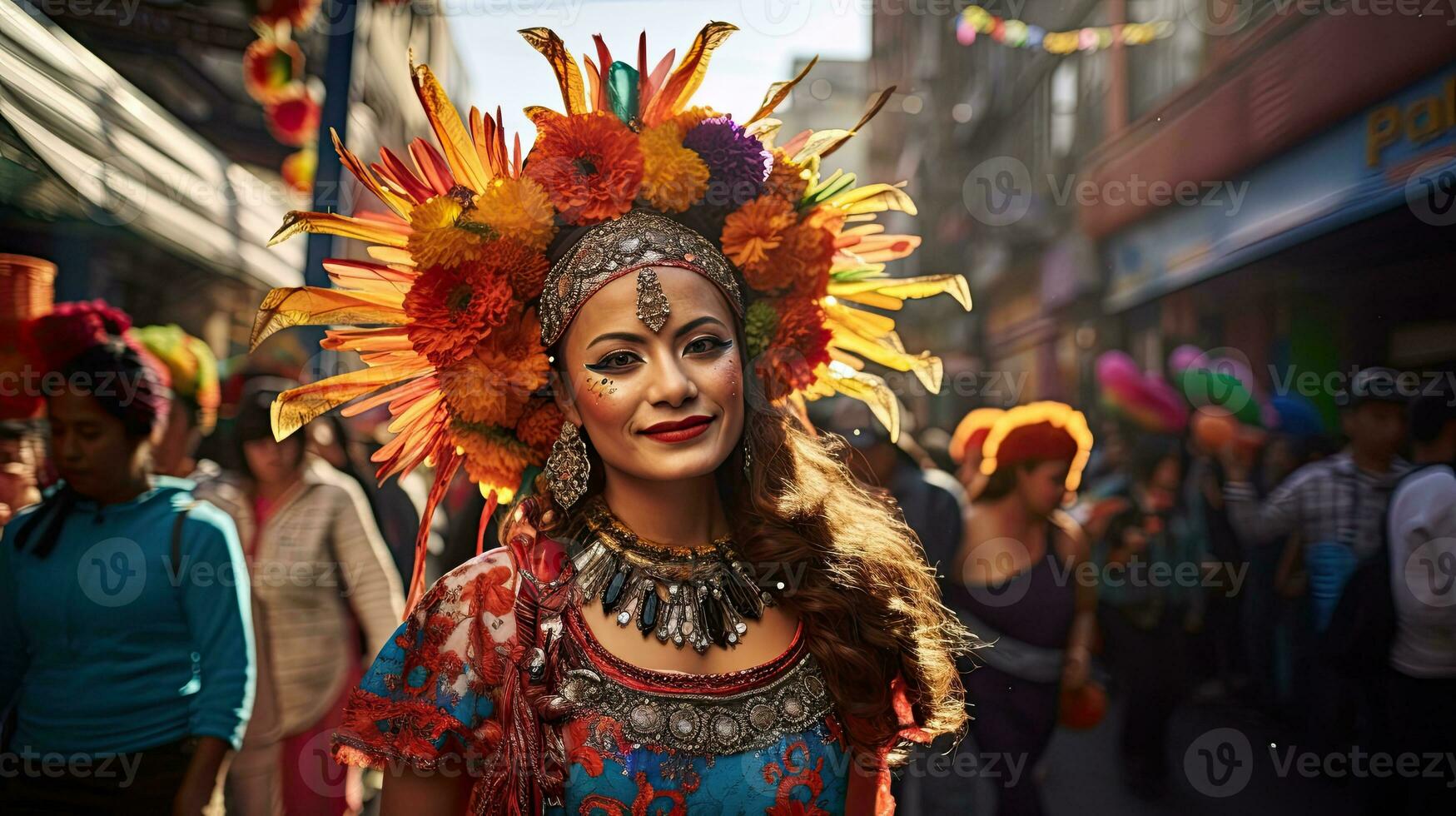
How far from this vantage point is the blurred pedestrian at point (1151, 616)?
467cm

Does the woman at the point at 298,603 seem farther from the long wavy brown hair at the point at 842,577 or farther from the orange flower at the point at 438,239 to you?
the orange flower at the point at 438,239

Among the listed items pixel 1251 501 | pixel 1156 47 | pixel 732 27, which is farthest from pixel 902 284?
pixel 1156 47

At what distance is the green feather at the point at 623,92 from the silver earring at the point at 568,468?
0.62 metres

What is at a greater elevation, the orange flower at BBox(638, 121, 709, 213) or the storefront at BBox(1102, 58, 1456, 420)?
the storefront at BBox(1102, 58, 1456, 420)

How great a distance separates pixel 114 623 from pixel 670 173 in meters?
1.95

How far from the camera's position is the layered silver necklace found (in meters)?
1.75

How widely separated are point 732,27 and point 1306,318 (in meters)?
5.14

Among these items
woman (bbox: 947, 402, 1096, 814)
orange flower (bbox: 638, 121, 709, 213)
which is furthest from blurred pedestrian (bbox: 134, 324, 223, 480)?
woman (bbox: 947, 402, 1096, 814)

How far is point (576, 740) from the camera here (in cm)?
164

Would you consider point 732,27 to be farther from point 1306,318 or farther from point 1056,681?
point 1306,318

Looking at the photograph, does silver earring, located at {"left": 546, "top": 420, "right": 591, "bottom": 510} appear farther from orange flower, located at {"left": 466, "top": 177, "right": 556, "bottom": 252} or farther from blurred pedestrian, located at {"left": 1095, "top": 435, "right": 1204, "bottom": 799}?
blurred pedestrian, located at {"left": 1095, "top": 435, "right": 1204, "bottom": 799}

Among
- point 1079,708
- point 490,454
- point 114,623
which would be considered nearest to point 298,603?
point 114,623

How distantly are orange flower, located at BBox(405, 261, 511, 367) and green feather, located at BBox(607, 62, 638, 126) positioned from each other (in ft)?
1.33

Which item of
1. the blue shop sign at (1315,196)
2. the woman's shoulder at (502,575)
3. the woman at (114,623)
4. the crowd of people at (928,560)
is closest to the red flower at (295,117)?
the crowd of people at (928,560)
